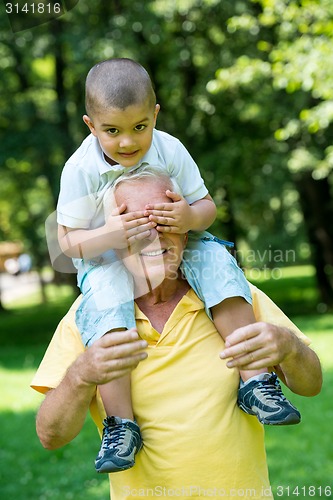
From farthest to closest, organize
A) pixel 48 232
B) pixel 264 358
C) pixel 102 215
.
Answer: pixel 48 232
pixel 102 215
pixel 264 358

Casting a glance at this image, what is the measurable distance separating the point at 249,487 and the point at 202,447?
0.20m

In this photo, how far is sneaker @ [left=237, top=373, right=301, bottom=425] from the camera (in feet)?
7.14

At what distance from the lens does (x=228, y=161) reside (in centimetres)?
1551

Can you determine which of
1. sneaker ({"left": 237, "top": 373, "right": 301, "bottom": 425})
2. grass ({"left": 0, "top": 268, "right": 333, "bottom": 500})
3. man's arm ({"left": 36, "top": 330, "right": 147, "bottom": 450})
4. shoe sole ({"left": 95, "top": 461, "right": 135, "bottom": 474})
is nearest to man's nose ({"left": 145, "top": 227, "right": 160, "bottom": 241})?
man's arm ({"left": 36, "top": 330, "right": 147, "bottom": 450})

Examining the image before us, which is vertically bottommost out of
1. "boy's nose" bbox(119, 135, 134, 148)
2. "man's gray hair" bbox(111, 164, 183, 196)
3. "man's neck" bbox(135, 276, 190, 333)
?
"man's neck" bbox(135, 276, 190, 333)

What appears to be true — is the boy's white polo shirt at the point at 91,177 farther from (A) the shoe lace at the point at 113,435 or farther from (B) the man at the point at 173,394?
(A) the shoe lace at the point at 113,435

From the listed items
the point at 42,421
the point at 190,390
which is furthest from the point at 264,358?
the point at 42,421

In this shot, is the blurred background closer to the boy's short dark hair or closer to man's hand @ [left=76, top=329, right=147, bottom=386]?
the boy's short dark hair

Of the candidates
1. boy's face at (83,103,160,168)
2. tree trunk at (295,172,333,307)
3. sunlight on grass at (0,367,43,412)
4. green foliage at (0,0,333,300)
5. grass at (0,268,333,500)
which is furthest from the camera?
tree trunk at (295,172,333,307)

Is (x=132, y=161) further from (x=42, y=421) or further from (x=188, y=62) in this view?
(x=188, y=62)

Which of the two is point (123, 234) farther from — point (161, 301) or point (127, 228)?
point (161, 301)

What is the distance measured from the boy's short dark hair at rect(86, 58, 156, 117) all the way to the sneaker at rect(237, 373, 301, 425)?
908 millimetres

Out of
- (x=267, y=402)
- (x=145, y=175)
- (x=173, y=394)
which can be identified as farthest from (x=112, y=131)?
(x=267, y=402)

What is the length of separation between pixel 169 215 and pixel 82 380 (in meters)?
0.54
